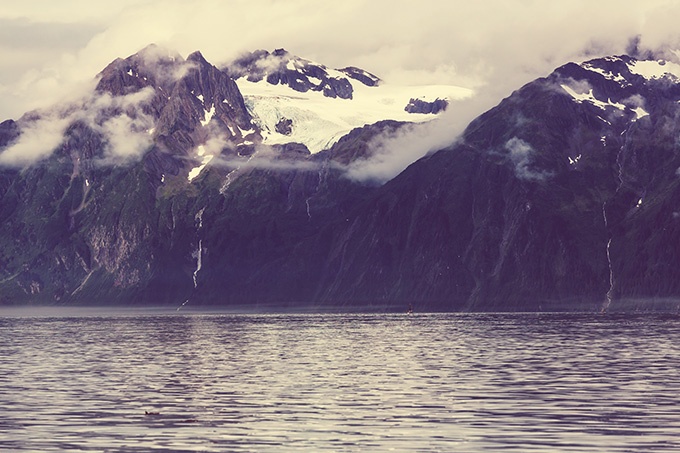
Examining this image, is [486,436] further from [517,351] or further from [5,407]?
[517,351]

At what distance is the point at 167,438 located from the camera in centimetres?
9056

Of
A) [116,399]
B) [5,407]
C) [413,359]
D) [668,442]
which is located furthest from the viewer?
[413,359]

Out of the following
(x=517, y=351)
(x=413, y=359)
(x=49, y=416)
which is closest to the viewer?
(x=49, y=416)

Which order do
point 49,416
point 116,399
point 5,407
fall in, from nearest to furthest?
1. point 49,416
2. point 5,407
3. point 116,399

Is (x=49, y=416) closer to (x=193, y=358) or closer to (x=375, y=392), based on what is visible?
(x=375, y=392)

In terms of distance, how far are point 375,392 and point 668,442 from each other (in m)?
44.1

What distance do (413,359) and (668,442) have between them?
93.8 meters

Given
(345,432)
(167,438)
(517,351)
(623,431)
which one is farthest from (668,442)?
(517,351)

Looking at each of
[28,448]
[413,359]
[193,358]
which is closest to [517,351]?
[413,359]

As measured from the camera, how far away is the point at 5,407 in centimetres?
11356

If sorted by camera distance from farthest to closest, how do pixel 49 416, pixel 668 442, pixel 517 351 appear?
pixel 517 351
pixel 49 416
pixel 668 442

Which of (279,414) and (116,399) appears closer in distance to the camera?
(279,414)

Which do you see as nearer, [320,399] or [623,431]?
[623,431]

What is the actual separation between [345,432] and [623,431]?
18780 mm
